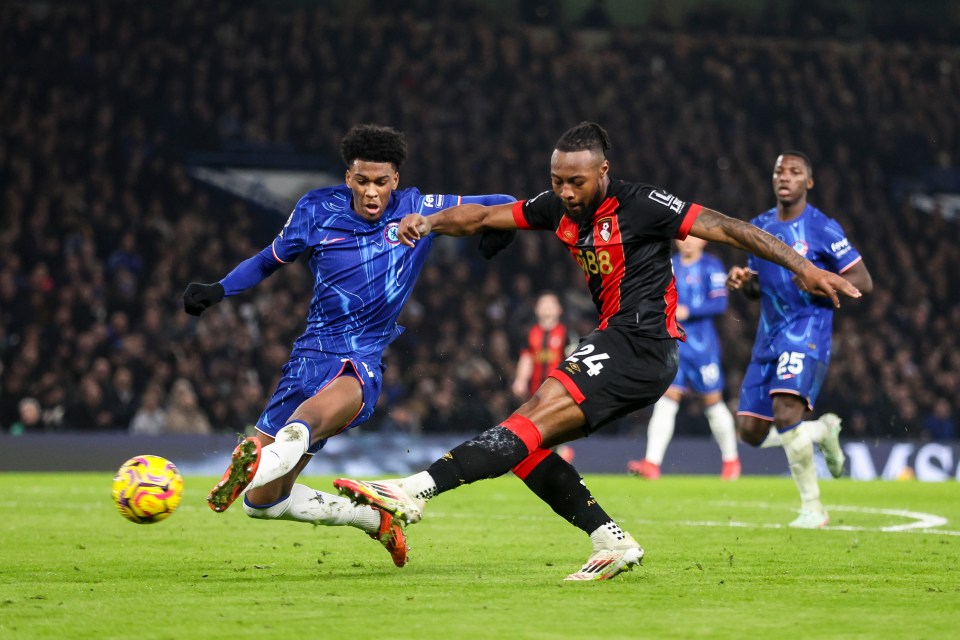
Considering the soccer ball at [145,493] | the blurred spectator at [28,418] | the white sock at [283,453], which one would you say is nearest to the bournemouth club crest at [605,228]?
the white sock at [283,453]

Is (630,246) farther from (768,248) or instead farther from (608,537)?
(608,537)

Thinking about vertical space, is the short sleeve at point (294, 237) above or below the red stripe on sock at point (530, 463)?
above

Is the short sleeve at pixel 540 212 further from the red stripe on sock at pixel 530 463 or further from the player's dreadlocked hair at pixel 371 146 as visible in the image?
the red stripe on sock at pixel 530 463

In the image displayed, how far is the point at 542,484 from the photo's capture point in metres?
6.25

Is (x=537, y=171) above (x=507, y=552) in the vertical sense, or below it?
above

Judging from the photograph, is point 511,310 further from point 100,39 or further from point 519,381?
point 100,39

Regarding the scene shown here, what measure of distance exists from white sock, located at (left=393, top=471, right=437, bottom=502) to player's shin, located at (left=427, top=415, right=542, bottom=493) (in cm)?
3

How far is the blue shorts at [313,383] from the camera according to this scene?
676 centimetres

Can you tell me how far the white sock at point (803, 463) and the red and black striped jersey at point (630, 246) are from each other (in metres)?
3.64

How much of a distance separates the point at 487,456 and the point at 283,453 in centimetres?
97

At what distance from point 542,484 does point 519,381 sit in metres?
9.47

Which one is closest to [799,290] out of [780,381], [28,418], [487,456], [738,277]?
[780,381]

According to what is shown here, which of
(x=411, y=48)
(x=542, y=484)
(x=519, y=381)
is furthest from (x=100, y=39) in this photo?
(x=542, y=484)

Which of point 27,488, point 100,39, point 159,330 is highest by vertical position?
point 100,39
